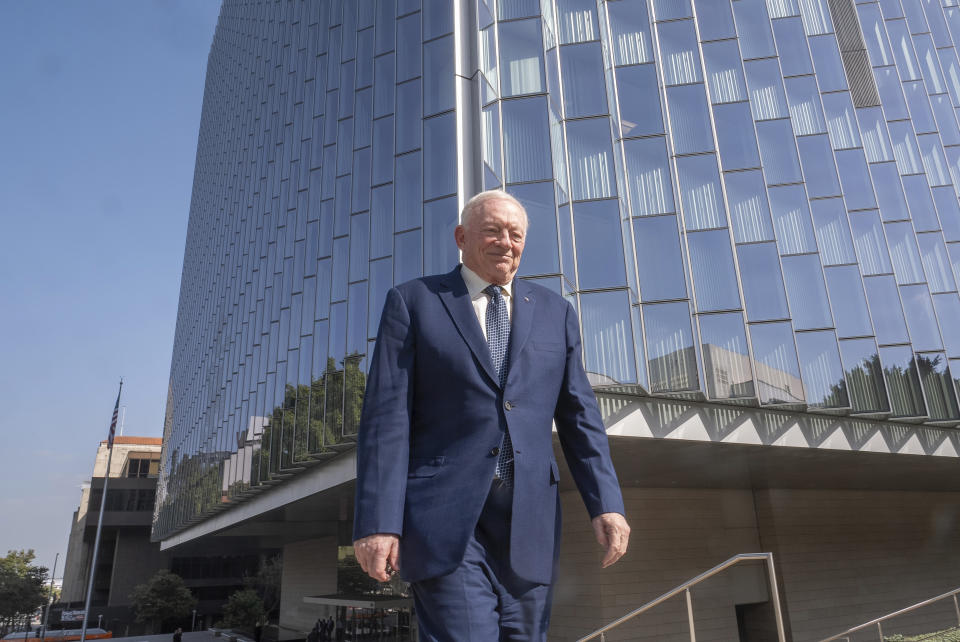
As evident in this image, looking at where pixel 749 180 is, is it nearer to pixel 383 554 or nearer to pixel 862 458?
pixel 862 458

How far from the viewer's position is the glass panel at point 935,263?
18109mm

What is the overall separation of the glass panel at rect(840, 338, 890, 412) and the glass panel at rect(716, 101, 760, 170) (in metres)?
4.97

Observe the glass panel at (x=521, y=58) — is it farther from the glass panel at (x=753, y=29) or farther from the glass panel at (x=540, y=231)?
the glass panel at (x=753, y=29)

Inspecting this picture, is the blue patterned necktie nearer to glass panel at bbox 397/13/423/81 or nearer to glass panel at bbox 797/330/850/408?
glass panel at bbox 797/330/850/408

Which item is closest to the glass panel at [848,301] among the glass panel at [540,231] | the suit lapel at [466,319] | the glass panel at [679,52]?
the glass panel at [679,52]

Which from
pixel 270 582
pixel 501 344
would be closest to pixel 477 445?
pixel 501 344

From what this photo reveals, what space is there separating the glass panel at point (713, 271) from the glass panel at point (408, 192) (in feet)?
20.9

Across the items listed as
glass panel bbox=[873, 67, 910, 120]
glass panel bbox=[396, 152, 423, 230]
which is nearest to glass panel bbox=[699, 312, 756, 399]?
glass panel bbox=[396, 152, 423, 230]

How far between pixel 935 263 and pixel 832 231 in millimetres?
4293

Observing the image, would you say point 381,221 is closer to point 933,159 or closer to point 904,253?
point 904,253

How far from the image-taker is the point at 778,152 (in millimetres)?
16656

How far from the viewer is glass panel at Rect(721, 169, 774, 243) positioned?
51.0 feet

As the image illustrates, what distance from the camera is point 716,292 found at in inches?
580

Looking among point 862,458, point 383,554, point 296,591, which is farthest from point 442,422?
point 296,591
